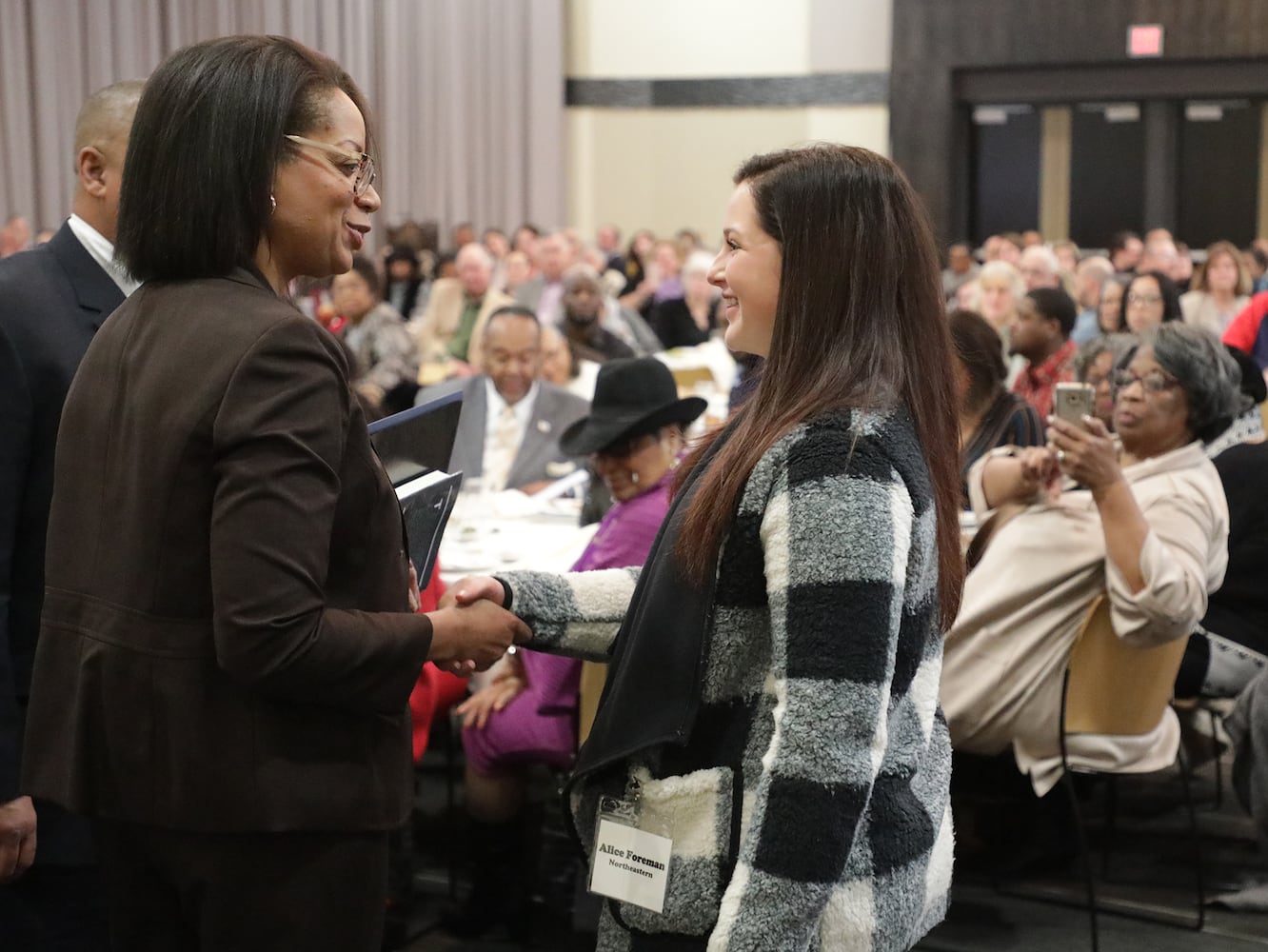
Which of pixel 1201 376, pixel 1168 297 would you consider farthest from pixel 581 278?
pixel 1201 376

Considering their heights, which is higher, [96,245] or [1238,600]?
[96,245]

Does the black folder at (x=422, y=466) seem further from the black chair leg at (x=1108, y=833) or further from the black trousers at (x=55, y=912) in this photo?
the black chair leg at (x=1108, y=833)

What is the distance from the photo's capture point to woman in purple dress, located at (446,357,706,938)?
10.5 ft

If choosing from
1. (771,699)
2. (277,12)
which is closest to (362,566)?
(771,699)

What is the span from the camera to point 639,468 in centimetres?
329

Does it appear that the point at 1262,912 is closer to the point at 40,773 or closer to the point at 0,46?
the point at 40,773

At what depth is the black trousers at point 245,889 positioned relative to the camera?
1399 mm

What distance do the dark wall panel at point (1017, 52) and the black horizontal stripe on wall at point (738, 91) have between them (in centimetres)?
42

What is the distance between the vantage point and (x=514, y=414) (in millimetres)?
5520

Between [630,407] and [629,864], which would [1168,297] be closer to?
[630,407]

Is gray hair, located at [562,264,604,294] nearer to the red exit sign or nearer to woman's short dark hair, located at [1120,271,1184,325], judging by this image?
woman's short dark hair, located at [1120,271,1184,325]

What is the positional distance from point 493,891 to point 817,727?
88.2 inches

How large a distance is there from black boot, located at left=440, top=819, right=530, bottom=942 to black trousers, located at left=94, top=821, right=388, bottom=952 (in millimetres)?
Answer: 1946

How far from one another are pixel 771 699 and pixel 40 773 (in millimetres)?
Result: 737
